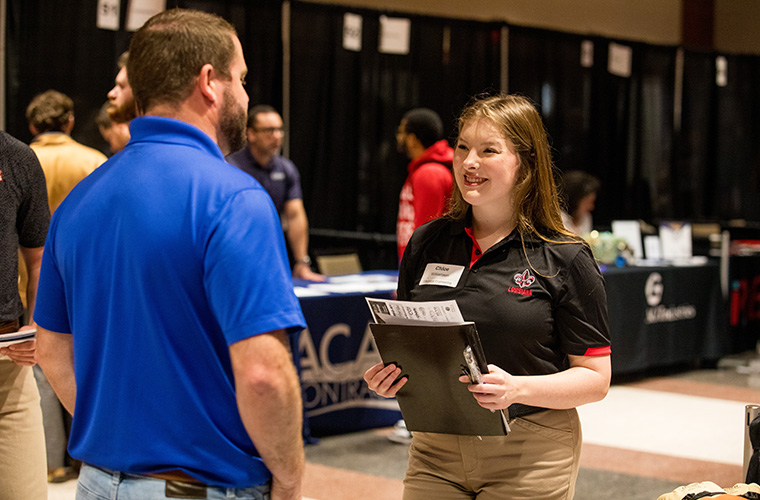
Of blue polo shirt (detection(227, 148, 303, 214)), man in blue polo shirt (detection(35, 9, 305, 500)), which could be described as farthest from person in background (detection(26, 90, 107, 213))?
man in blue polo shirt (detection(35, 9, 305, 500))

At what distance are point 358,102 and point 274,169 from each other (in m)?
1.58

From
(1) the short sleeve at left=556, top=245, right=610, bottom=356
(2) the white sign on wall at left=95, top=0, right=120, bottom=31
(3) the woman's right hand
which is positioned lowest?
(3) the woman's right hand

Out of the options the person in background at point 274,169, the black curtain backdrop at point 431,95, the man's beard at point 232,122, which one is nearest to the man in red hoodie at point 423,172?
the person in background at point 274,169

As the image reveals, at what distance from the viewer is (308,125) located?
6.19 m

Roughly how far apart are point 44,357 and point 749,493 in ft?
5.19

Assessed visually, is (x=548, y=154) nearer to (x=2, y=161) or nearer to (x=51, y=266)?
(x=51, y=266)

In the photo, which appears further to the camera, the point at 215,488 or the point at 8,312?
the point at 8,312

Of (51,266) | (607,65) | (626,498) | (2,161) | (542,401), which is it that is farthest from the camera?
(607,65)

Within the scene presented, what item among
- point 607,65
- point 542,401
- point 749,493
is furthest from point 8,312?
point 607,65

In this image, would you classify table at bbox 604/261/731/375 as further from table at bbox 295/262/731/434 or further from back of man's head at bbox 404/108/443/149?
back of man's head at bbox 404/108/443/149

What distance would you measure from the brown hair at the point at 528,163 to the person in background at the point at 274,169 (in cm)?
302

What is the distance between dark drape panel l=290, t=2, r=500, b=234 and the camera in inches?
243

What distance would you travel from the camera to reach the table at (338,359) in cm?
421

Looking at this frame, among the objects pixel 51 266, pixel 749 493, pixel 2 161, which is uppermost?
pixel 2 161
